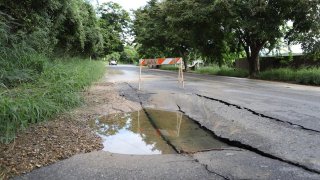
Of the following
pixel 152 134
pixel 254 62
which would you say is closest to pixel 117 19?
pixel 254 62

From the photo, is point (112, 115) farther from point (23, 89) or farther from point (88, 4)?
point (88, 4)

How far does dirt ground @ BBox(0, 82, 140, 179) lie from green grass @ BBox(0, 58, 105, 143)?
172 millimetres

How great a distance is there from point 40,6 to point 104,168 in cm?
665

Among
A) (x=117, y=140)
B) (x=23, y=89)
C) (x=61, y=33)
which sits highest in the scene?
(x=61, y=33)

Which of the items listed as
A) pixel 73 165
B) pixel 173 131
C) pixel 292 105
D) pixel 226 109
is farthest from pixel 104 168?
pixel 292 105

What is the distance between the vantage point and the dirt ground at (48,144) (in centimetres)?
421

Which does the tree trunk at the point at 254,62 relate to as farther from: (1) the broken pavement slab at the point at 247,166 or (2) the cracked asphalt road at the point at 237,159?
(1) the broken pavement slab at the point at 247,166

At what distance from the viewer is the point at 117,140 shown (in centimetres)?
589

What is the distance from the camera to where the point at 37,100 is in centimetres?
586

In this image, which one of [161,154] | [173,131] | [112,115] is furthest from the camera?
[112,115]

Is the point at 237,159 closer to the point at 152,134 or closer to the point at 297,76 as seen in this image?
the point at 152,134

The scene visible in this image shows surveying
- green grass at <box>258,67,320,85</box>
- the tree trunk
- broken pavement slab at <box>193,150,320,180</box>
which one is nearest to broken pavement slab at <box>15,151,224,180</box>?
broken pavement slab at <box>193,150,320,180</box>

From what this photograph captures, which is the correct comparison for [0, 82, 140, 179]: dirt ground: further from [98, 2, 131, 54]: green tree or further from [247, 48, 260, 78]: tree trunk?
[98, 2, 131, 54]: green tree

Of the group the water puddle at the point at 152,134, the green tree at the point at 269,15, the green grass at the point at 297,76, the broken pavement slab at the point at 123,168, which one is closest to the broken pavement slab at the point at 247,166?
the broken pavement slab at the point at 123,168
